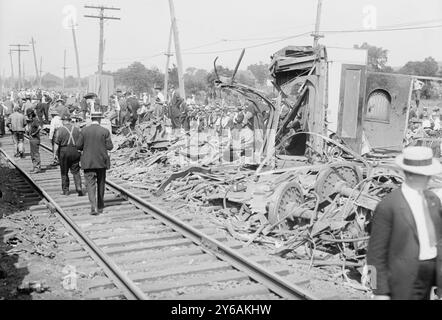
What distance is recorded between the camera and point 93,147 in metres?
9.62

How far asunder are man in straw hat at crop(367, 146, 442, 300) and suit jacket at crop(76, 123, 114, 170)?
6.74 m

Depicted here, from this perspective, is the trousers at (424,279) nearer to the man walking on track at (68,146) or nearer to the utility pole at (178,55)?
the man walking on track at (68,146)

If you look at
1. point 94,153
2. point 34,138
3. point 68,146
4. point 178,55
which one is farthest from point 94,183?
point 178,55

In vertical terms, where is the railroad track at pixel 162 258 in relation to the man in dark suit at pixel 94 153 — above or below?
below

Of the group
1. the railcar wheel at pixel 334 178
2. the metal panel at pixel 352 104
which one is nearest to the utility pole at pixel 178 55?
the metal panel at pixel 352 104

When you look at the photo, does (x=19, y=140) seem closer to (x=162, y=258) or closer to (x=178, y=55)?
(x=178, y=55)

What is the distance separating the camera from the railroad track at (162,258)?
603 centimetres

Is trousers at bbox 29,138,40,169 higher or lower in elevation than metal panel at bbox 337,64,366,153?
lower

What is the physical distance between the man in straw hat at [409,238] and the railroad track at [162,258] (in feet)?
5.78

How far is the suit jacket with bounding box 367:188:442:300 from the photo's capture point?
375 centimetres

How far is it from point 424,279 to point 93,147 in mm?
7117

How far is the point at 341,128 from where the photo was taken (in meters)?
13.6

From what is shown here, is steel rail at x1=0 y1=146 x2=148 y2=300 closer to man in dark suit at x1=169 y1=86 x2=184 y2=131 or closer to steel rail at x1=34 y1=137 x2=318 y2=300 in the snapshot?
steel rail at x1=34 y1=137 x2=318 y2=300

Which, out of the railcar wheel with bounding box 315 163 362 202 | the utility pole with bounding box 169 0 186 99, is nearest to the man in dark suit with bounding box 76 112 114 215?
the railcar wheel with bounding box 315 163 362 202
